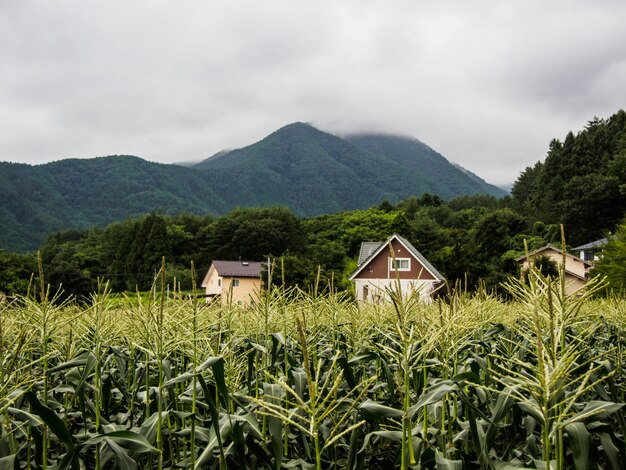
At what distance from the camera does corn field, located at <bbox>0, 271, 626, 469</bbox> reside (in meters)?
2.14

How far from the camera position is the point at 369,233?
6353 centimetres

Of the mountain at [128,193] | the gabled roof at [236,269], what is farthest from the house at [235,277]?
the mountain at [128,193]

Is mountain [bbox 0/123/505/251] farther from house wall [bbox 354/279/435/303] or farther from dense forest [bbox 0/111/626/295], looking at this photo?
house wall [bbox 354/279/435/303]

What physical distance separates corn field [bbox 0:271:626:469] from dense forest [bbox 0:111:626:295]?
116 feet

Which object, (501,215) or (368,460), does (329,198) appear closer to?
(501,215)

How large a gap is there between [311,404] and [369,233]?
2448 inches

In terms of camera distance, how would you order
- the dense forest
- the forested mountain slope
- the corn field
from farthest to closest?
the forested mountain slope, the dense forest, the corn field

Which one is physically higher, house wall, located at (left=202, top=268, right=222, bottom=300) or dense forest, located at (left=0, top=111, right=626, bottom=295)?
dense forest, located at (left=0, top=111, right=626, bottom=295)

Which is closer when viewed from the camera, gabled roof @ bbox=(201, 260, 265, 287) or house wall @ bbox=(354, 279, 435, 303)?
house wall @ bbox=(354, 279, 435, 303)

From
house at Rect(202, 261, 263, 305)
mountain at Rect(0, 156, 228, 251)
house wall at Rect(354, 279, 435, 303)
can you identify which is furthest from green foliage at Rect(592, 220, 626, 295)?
mountain at Rect(0, 156, 228, 251)

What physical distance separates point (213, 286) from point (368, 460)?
161ft

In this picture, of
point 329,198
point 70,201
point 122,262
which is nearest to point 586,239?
point 122,262

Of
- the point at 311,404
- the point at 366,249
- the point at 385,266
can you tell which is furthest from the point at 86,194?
the point at 311,404

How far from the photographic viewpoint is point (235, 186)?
185875 mm
